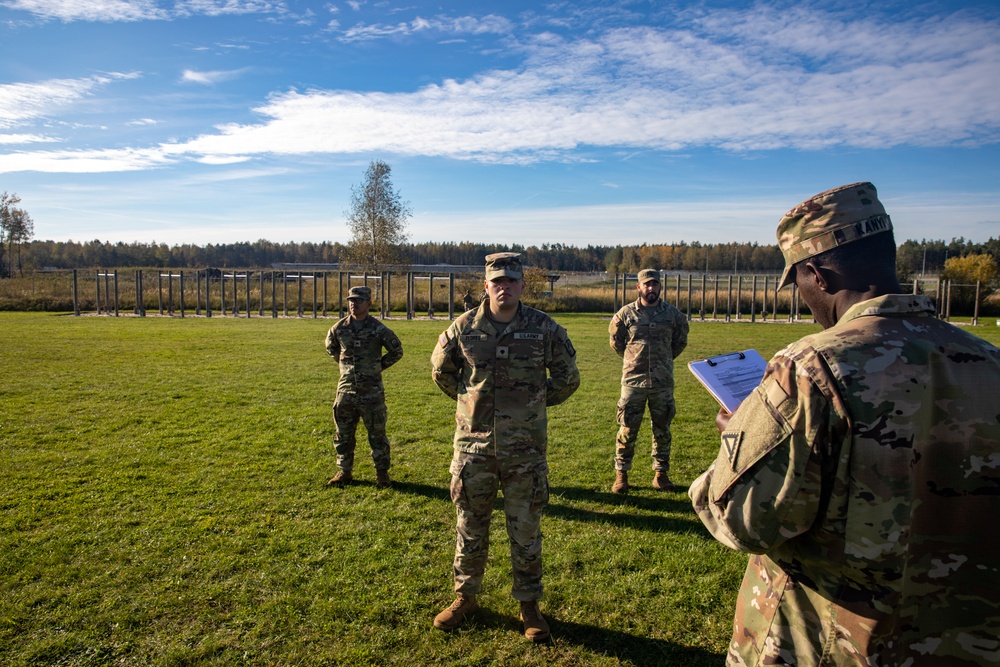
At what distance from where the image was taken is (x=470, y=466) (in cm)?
469

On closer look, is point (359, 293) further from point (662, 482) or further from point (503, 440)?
point (662, 482)

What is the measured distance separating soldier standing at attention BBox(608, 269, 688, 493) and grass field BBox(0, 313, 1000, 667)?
40cm

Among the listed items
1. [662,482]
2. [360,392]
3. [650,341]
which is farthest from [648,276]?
[360,392]

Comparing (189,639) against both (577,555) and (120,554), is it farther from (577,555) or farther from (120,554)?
(577,555)

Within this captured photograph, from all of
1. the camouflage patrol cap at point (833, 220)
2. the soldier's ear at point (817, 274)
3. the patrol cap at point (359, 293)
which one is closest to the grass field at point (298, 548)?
the patrol cap at point (359, 293)

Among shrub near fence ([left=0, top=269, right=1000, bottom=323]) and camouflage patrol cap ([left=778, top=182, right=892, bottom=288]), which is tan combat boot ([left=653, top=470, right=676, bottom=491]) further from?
shrub near fence ([left=0, top=269, right=1000, bottom=323])

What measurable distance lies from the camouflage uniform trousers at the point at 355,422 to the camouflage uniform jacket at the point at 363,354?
0.38 feet

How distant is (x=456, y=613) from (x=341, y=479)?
3.60m

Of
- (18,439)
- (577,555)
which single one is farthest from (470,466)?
(18,439)

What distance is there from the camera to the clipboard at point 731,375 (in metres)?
3.56

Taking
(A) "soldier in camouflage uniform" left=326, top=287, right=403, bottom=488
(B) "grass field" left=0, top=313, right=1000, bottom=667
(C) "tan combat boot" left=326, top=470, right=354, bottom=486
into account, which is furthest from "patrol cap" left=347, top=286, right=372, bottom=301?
(B) "grass field" left=0, top=313, right=1000, bottom=667

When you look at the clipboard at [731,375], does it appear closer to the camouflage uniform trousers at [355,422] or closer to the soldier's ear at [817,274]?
the soldier's ear at [817,274]

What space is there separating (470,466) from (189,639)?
7.97 ft

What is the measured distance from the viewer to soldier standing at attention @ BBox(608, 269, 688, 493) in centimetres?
778
